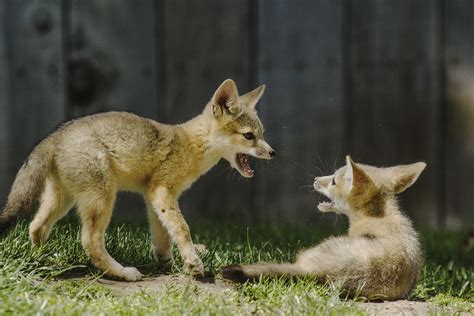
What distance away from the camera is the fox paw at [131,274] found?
517cm

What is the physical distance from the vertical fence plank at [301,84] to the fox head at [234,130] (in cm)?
207

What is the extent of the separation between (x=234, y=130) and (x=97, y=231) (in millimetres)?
1447

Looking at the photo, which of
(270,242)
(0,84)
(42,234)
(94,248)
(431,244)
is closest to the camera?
(94,248)

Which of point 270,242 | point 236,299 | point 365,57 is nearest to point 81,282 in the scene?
point 236,299

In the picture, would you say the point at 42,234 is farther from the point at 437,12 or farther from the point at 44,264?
the point at 437,12

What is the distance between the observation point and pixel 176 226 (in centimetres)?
541

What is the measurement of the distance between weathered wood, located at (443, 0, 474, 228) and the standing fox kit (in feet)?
9.17

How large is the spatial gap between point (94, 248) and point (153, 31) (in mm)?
3722

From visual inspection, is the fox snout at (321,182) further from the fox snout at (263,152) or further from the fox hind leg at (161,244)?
the fox hind leg at (161,244)

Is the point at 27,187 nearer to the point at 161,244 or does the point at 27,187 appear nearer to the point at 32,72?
Answer: the point at 161,244

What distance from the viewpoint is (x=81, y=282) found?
192 inches

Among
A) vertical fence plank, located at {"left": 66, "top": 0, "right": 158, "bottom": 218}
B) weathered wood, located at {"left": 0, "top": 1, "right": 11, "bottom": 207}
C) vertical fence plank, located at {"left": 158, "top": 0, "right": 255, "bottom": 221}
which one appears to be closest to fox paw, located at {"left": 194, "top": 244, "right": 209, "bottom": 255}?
vertical fence plank, located at {"left": 158, "top": 0, "right": 255, "bottom": 221}

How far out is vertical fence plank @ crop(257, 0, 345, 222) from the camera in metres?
8.16

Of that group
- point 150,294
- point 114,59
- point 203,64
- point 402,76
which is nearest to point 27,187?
point 150,294
